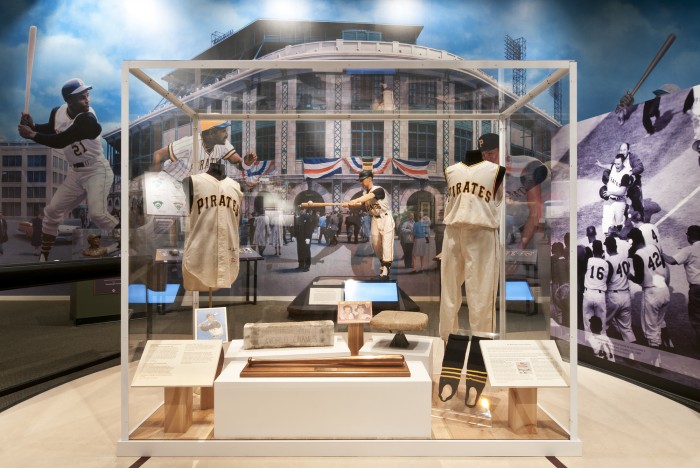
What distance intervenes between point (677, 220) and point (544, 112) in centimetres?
145

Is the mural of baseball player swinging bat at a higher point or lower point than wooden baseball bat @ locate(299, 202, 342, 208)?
higher

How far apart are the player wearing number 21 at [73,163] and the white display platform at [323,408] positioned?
5084 mm

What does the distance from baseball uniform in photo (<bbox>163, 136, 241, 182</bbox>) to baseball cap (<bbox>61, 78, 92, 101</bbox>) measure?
4.61 meters

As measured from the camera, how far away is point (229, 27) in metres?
6.42

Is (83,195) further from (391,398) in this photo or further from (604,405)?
(604,405)

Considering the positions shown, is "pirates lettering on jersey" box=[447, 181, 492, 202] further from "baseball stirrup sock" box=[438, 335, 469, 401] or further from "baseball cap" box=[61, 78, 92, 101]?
"baseball cap" box=[61, 78, 92, 101]

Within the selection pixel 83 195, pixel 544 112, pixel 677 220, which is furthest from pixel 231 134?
pixel 83 195

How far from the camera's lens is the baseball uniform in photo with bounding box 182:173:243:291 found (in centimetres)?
313

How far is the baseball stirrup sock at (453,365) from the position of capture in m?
2.81

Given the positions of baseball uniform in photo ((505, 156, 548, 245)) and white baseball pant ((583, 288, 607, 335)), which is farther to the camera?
white baseball pant ((583, 288, 607, 335))

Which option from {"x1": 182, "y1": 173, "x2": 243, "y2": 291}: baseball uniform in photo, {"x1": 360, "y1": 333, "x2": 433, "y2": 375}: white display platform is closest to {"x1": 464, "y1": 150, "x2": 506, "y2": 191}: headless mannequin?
{"x1": 360, "y1": 333, "x2": 433, "y2": 375}: white display platform

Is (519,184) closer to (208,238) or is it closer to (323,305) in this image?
(323,305)

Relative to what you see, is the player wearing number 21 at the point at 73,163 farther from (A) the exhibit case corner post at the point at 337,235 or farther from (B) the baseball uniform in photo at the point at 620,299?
(B) the baseball uniform in photo at the point at 620,299

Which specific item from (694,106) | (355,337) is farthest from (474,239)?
(694,106)
